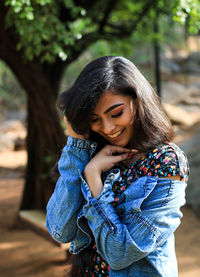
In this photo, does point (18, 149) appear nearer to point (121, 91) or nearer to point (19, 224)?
point (19, 224)

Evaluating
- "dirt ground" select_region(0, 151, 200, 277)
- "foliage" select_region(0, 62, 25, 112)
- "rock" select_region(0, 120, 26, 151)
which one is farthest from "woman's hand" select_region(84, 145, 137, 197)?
"foliage" select_region(0, 62, 25, 112)

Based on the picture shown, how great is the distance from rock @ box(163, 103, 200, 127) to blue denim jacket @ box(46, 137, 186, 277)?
12069 mm

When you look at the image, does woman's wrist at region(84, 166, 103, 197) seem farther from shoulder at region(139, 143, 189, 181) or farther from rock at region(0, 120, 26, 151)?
rock at region(0, 120, 26, 151)

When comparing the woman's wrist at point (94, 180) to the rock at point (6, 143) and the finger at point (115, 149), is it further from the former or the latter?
the rock at point (6, 143)

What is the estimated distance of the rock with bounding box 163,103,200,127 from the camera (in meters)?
13.9

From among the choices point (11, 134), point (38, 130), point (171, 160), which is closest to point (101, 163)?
point (171, 160)

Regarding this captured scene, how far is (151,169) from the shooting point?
1.37 metres

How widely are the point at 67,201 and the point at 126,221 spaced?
28cm

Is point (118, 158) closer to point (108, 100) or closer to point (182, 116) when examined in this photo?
point (108, 100)

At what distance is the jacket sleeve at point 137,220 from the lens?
1279mm

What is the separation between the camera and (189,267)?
4258mm

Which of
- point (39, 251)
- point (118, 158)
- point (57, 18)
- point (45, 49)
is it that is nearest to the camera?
point (118, 158)

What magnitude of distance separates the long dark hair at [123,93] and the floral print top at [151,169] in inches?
2.1

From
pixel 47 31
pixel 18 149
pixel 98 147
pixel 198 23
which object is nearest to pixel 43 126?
pixel 47 31
